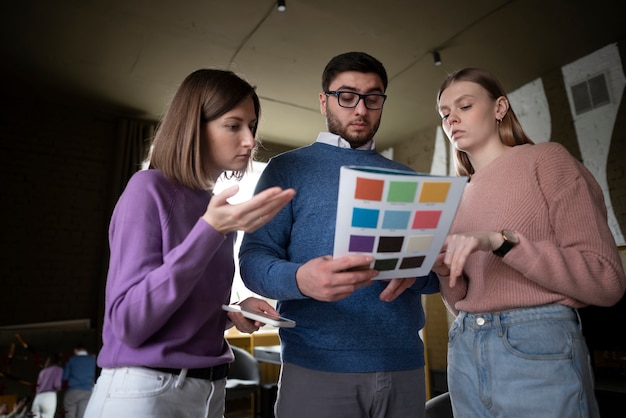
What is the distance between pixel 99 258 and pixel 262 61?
2733 mm

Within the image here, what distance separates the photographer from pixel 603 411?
193 cm

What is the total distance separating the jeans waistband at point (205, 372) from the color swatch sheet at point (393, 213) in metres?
0.44

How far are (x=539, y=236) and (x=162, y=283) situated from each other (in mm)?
871

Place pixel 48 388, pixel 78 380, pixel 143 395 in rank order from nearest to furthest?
pixel 143 395, pixel 48 388, pixel 78 380

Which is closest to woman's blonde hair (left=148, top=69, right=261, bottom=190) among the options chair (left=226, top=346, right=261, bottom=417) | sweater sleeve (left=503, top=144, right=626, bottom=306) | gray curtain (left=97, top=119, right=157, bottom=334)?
sweater sleeve (left=503, top=144, right=626, bottom=306)

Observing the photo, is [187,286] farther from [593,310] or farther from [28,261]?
[28,261]

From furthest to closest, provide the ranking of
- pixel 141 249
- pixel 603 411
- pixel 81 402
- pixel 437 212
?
pixel 81 402
pixel 603 411
pixel 141 249
pixel 437 212

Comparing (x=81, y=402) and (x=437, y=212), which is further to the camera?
(x=81, y=402)

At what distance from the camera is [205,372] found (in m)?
0.99

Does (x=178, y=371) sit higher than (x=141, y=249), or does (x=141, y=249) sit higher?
(x=141, y=249)

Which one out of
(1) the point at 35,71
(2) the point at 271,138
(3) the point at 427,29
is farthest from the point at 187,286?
(2) the point at 271,138

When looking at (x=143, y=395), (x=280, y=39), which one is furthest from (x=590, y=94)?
(x=143, y=395)

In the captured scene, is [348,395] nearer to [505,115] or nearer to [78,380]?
[505,115]

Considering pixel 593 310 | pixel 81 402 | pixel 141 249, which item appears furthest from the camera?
pixel 81 402
